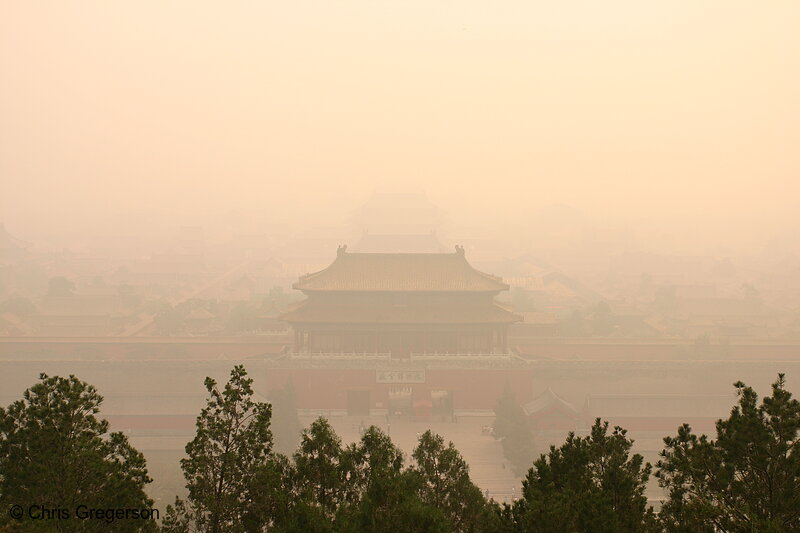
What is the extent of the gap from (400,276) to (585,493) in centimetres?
2100

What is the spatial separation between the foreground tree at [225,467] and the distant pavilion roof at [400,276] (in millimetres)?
19121

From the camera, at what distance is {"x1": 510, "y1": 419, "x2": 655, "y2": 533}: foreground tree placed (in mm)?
6035

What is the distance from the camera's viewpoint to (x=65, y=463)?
22.5ft

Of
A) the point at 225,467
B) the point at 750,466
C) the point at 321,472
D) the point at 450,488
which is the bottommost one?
the point at 450,488

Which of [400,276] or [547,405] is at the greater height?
[400,276]

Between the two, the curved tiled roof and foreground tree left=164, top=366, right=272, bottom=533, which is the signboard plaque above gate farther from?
foreground tree left=164, top=366, right=272, bottom=533

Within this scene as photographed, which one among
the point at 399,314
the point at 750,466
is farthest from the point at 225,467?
the point at 399,314

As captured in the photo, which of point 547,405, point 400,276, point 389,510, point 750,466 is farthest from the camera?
point 400,276

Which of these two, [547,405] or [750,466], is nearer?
[750,466]

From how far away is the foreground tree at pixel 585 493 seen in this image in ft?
19.8
